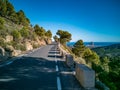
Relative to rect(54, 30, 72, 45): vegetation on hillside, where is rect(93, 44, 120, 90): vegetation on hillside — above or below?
below

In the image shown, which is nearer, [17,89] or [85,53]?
[17,89]

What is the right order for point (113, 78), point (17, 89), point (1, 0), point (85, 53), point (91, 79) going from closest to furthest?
point (17, 89)
point (91, 79)
point (113, 78)
point (1, 0)
point (85, 53)

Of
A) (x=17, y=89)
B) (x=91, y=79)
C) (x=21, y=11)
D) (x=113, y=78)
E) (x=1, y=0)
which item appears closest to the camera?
(x=17, y=89)

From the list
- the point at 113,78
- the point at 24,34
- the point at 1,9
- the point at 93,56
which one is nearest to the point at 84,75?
the point at 113,78

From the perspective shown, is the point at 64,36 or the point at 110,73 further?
the point at 64,36

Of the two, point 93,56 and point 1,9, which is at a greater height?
point 1,9

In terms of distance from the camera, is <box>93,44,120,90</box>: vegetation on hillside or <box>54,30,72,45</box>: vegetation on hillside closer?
<box>93,44,120,90</box>: vegetation on hillside

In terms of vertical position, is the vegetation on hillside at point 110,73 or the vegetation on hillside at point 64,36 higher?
the vegetation on hillside at point 64,36

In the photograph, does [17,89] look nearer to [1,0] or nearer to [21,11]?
[1,0]

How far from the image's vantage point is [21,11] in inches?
3290

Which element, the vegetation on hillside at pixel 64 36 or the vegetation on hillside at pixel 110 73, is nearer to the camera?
the vegetation on hillside at pixel 110 73

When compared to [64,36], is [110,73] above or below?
below

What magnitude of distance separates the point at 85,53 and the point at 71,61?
5471cm

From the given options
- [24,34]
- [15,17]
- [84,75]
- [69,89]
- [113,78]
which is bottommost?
[113,78]
